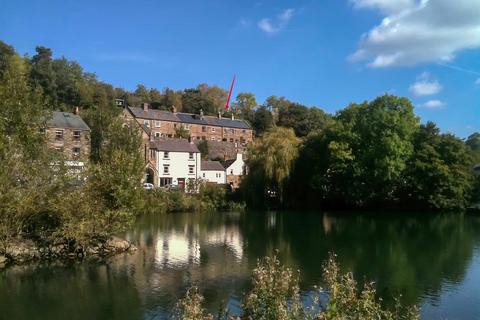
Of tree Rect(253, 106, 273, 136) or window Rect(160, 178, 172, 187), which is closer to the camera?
window Rect(160, 178, 172, 187)

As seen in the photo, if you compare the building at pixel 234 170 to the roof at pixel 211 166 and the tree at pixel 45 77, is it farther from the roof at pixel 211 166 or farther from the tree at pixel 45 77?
the tree at pixel 45 77

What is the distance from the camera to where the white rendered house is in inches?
2773

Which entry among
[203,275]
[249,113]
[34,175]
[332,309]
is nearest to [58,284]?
[203,275]

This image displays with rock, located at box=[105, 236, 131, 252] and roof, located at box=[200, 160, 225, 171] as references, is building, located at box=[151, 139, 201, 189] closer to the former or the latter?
roof, located at box=[200, 160, 225, 171]

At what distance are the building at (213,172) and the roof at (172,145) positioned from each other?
360 cm

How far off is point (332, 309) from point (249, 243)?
2528cm

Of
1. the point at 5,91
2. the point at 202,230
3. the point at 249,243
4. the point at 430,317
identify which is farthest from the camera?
the point at 202,230

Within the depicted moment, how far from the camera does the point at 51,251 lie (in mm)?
27016

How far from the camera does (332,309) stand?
783 cm

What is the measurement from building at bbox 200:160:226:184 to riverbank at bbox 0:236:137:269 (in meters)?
41.2

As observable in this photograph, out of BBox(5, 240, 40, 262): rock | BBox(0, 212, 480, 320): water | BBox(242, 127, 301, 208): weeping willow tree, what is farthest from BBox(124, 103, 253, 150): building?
BBox(5, 240, 40, 262): rock

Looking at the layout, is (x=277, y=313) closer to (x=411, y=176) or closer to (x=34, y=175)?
(x=34, y=175)

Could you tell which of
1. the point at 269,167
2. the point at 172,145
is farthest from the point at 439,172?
the point at 172,145

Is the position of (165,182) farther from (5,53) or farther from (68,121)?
(5,53)
